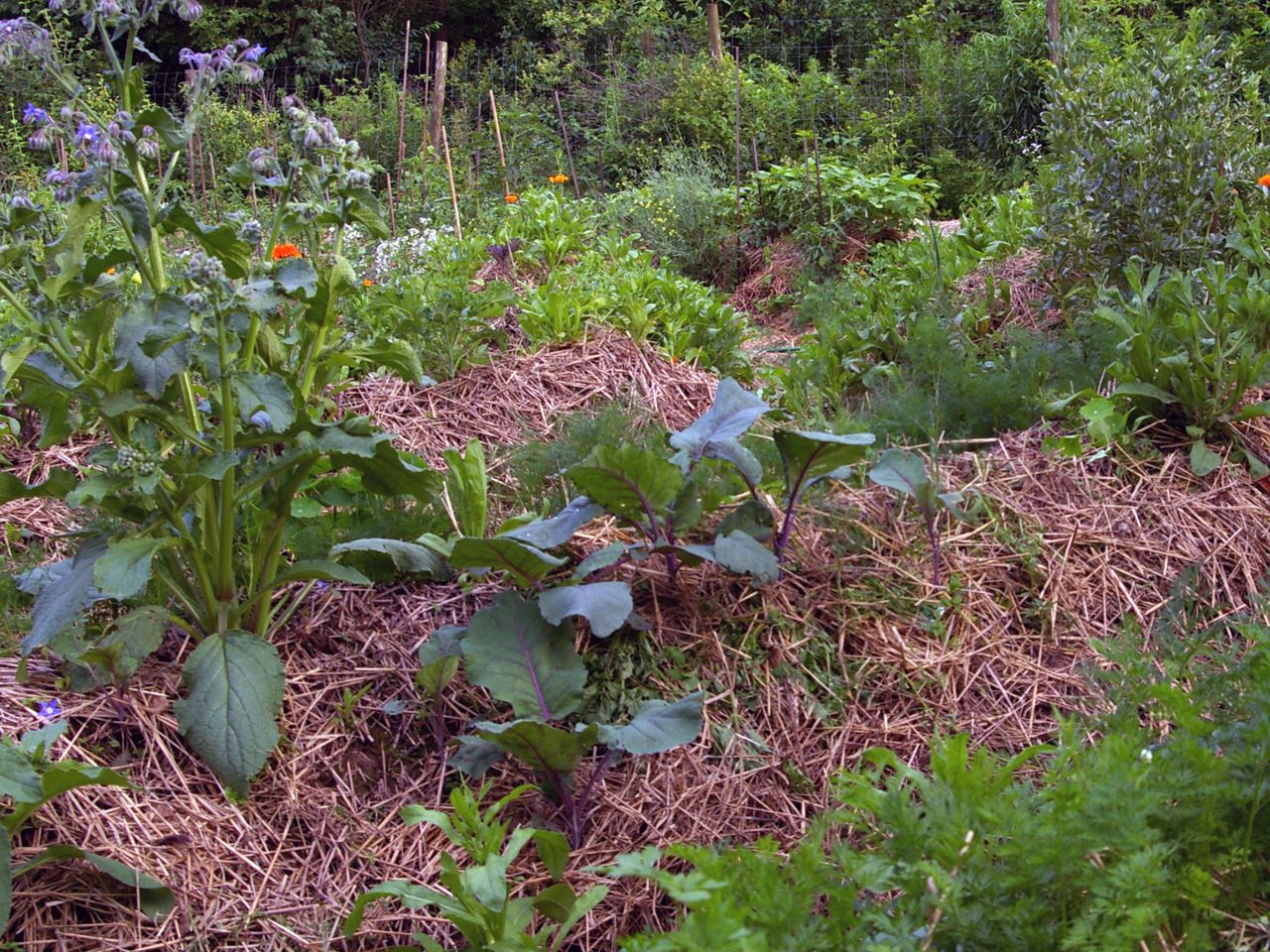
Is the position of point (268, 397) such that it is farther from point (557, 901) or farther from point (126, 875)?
point (557, 901)

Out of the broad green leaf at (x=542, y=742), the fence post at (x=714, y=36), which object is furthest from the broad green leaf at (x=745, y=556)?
the fence post at (x=714, y=36)

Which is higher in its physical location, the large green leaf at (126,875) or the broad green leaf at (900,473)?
the broad green leaf at (900,473)

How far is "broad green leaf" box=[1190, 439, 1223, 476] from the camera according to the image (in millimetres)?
2629

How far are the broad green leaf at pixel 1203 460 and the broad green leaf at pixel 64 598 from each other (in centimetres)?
240

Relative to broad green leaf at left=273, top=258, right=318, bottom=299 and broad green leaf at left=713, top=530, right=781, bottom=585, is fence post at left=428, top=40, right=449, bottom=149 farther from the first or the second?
broad green leaf at left=713, top=530, right=781, bottom=585

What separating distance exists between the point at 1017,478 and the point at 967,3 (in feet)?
39.6

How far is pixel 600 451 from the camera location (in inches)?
80.0

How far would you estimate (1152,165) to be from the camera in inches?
145

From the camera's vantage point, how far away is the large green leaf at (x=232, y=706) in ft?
6.36

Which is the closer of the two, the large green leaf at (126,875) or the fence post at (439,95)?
the large green leaf at (126,875)

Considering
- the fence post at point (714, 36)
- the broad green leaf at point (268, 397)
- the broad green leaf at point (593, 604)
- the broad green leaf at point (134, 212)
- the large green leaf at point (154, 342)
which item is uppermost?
the fence post at point (714, 36)

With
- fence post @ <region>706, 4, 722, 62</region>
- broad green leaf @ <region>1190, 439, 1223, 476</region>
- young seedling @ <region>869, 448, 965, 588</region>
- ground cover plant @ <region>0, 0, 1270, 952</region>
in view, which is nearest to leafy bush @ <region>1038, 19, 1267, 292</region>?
ground cover plant @ <region>0, 0, 1270, 952</region>

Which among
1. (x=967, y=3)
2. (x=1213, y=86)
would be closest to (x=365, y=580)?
(x=1213, y=86)

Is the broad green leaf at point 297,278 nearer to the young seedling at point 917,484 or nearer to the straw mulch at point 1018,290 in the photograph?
the young seedling at point 917,484
